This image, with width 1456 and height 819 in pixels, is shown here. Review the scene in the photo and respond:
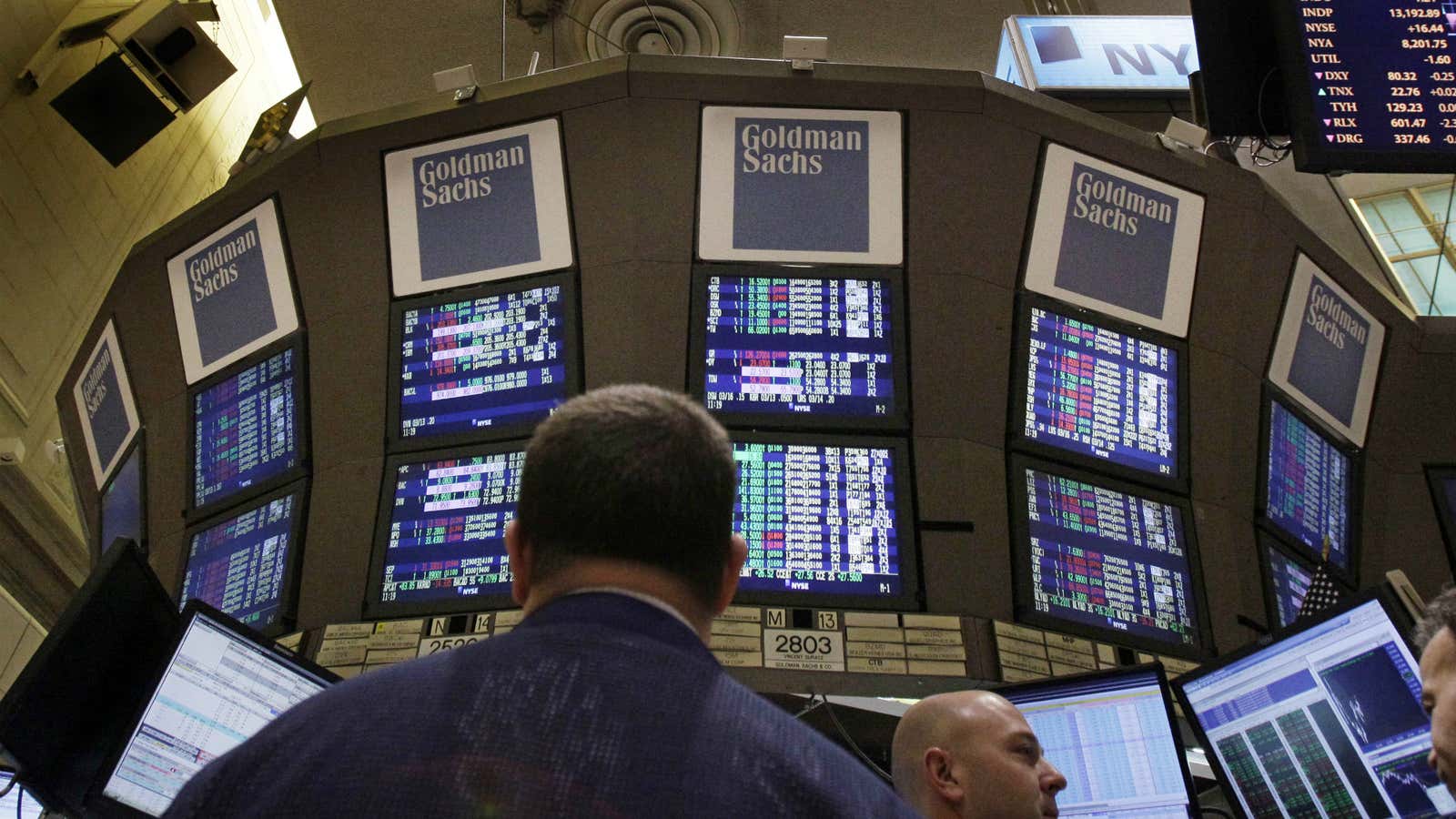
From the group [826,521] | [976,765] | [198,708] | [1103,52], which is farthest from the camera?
[1103,52]

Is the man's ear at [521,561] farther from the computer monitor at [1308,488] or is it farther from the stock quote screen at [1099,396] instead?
the computer monitor at [1308,488]

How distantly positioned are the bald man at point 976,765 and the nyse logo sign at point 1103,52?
5.41 metres

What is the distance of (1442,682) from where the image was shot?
217 centimetres

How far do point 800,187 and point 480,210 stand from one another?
1235 millimetres

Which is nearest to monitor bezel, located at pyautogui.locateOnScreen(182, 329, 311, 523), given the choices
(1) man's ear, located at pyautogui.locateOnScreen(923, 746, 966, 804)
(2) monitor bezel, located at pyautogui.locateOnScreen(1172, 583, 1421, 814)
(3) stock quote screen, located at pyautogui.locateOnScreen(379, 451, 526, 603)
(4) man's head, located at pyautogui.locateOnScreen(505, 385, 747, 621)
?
(3) stock quote screen, located at pyautogui.locateOnScreen(379, 451, 526, 603)

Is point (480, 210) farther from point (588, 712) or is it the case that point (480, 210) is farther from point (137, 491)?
point (588, 712)

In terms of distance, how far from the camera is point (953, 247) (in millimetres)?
5082

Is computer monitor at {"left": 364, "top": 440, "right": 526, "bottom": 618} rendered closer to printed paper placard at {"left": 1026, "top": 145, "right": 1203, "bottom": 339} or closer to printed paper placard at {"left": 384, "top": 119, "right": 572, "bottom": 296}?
printed paper placard at {"left": 384, "top": 119, "right": 572, "bottom": 296}

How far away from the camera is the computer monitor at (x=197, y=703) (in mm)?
3129

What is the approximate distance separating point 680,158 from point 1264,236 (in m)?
2.48

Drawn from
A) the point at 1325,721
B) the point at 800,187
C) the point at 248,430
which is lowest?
the point at 1325,721

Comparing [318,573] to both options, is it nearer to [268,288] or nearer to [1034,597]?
[268,288]

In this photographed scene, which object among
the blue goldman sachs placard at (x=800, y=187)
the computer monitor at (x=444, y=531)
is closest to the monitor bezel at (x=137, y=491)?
the computer monitor at (x=444, y=531)

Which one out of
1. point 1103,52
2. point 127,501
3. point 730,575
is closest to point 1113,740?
point 730,575
